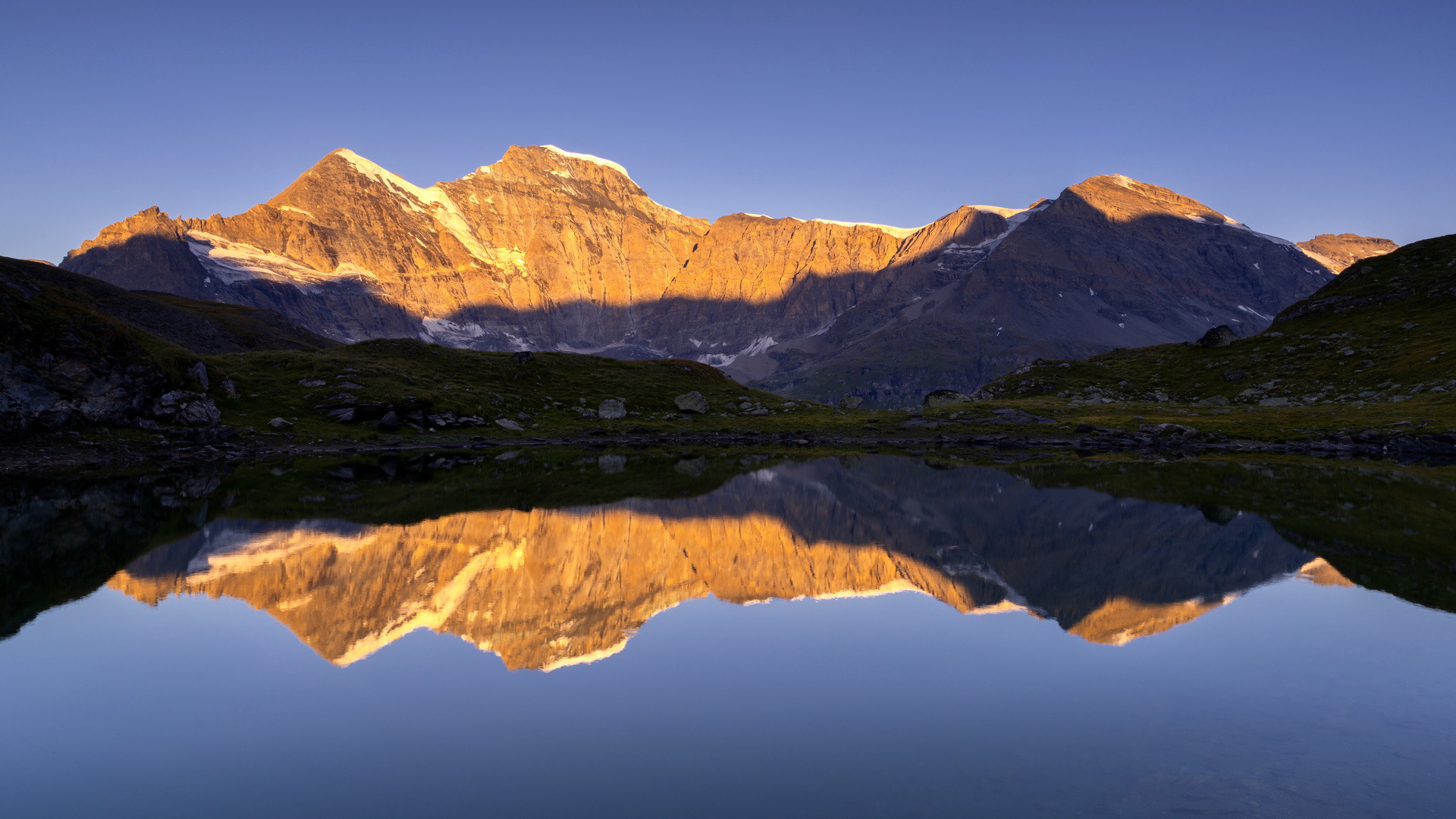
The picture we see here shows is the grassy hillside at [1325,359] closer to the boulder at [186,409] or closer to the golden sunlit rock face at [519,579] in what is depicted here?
the golden sunlit rock face at [519,579]

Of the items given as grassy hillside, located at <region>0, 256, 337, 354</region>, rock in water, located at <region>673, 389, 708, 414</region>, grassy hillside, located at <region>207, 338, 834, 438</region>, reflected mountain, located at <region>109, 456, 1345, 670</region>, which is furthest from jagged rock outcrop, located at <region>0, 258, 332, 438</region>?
rock in water, located at <region>673, 389, 708, 414</region>

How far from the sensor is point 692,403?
4850 inches

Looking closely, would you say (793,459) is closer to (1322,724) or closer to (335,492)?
(335,492)

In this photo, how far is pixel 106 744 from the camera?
12891mm

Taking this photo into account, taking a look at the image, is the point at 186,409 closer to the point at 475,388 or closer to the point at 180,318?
the point at 475,388

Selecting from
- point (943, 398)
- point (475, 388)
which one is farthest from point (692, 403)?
point (943, 398)

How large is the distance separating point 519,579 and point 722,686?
11.9 meters

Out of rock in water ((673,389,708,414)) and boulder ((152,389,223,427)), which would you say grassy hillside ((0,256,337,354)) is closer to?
Result: boulder ((152,389,223,427))

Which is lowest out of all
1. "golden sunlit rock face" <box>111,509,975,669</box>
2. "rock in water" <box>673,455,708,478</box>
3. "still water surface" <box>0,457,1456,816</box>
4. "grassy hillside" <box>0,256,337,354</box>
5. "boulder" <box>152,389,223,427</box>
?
"still water surface" <box>0,457,1456,816</box>

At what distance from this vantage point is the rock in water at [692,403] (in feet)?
403

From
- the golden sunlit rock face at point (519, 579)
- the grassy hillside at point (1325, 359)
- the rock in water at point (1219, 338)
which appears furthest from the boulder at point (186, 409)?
the rock in water at point (1219, 338)

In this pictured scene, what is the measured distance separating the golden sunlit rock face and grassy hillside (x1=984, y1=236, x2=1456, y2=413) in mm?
94829

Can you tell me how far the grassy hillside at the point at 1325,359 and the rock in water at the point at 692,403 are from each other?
195 ft

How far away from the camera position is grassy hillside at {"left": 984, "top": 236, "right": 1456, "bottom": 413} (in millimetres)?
104125
